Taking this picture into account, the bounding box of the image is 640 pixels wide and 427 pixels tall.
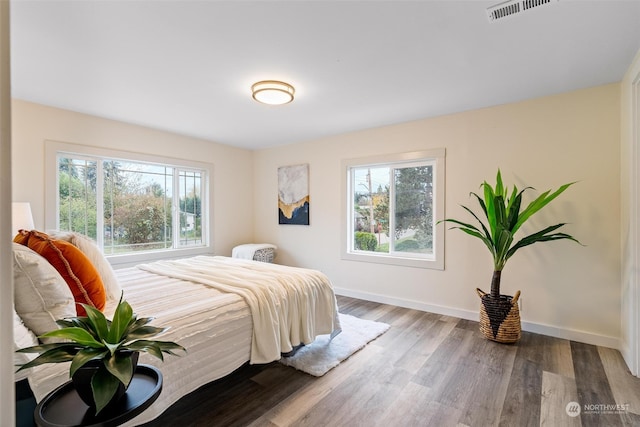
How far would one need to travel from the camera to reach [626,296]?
235 cm

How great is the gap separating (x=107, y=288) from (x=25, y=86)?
2154 mm

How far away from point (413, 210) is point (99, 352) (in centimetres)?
342

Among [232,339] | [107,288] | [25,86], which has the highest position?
[25,86]

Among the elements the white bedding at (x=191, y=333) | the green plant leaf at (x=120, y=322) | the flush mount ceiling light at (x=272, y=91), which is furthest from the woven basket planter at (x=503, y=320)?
the green plant leaf at (x=120, y=322)

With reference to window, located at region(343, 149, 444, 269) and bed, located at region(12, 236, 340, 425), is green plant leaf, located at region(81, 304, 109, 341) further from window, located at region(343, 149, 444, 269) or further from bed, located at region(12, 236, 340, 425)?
window, located at region(343, 149, 444, 269)

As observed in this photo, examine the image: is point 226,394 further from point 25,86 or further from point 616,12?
point 616,12

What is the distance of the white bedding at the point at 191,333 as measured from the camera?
140 cm

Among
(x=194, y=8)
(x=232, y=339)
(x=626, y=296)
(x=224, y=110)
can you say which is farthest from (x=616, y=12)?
(x=224, y=110)

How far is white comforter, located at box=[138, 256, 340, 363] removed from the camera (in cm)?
194

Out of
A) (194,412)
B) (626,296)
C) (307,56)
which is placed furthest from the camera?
(626,296)

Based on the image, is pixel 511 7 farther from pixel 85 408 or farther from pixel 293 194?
pixel 293 194

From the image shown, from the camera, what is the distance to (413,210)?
3.68 metres

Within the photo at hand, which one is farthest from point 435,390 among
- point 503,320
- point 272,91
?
point 272,91

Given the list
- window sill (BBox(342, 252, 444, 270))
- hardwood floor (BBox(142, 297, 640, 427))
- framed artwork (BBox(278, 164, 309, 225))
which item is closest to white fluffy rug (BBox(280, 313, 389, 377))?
hardwood floor (BBox(142, 297, 640, 427))
